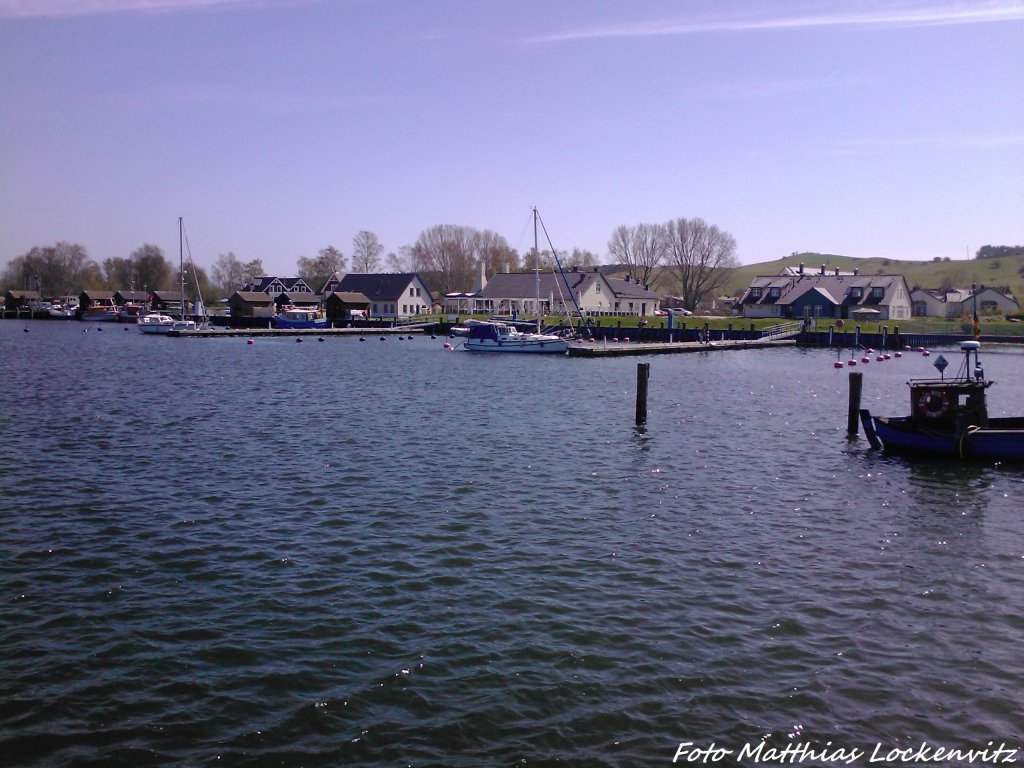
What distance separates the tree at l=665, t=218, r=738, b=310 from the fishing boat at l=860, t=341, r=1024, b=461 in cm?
12718

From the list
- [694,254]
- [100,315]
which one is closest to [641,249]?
[694,254]

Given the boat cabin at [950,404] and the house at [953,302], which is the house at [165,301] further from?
the boat cabin at [950,404]

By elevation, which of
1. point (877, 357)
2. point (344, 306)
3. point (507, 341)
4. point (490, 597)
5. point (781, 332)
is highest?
point (344, 306)

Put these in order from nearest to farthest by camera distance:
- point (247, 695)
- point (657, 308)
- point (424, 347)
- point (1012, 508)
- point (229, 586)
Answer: point (247, 695), point (229, 586), point (1012, 508), point (424, 347), point (657, 308)

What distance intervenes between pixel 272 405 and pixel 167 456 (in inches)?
556

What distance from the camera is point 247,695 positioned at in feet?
37.9

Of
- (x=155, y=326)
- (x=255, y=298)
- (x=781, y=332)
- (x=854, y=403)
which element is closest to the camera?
(x=854, y=403)

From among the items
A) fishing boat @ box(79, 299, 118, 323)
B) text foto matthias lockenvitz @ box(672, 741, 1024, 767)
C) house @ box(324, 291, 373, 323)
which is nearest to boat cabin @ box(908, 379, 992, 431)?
text foto matthias lockenvitz @ box(672, 741, 1024, 767)

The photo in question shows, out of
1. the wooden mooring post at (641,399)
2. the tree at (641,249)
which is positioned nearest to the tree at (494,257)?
the tree at (641,249)

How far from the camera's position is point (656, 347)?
266 ft

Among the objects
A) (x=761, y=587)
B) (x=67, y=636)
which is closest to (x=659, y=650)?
(x=761, y=587)

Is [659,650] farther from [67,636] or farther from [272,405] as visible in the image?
[272,405]

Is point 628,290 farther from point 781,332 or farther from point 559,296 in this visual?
point 781,332

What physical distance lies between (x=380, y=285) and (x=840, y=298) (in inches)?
3211
